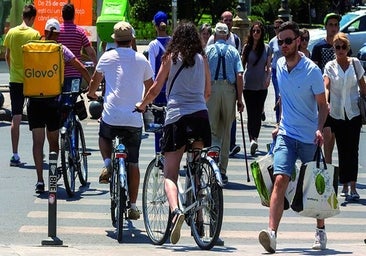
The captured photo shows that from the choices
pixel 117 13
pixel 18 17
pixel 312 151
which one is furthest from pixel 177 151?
pixel 18 17

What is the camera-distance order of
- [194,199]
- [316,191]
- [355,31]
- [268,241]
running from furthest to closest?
[355,31]
[194,199]
[316,191]
[268,241]

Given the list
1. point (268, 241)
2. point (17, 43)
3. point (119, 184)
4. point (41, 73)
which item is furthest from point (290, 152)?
point (17, 43)

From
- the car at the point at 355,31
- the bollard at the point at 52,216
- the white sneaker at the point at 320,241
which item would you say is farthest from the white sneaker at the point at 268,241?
the car at the point at 355,31

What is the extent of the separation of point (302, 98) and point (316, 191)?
2.57 feet

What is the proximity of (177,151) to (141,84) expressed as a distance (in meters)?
1.09

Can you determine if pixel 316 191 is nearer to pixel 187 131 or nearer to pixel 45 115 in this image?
pixel 187 131

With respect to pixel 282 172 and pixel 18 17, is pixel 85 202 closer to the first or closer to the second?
pixel 282 172

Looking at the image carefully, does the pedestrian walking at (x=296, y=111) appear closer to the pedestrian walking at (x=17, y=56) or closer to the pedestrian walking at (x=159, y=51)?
the pedestrian walking at (x=159, y=51)

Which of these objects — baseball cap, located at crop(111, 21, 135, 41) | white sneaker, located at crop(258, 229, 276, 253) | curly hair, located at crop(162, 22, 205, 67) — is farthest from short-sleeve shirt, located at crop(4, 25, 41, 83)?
white sneaker, located at crop(258, 229, 276, 253)

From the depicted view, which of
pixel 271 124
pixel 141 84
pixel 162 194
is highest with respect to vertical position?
pixel 141 84

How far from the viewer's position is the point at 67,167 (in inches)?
487

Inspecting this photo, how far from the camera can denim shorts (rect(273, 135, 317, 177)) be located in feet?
30.7

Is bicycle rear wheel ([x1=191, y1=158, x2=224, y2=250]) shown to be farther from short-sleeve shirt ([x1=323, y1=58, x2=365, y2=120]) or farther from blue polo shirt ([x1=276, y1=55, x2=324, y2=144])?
short-sleeve shirt ([x1=323, y1=58, x2=365, y2=120])

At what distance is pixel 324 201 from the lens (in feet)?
30.4
